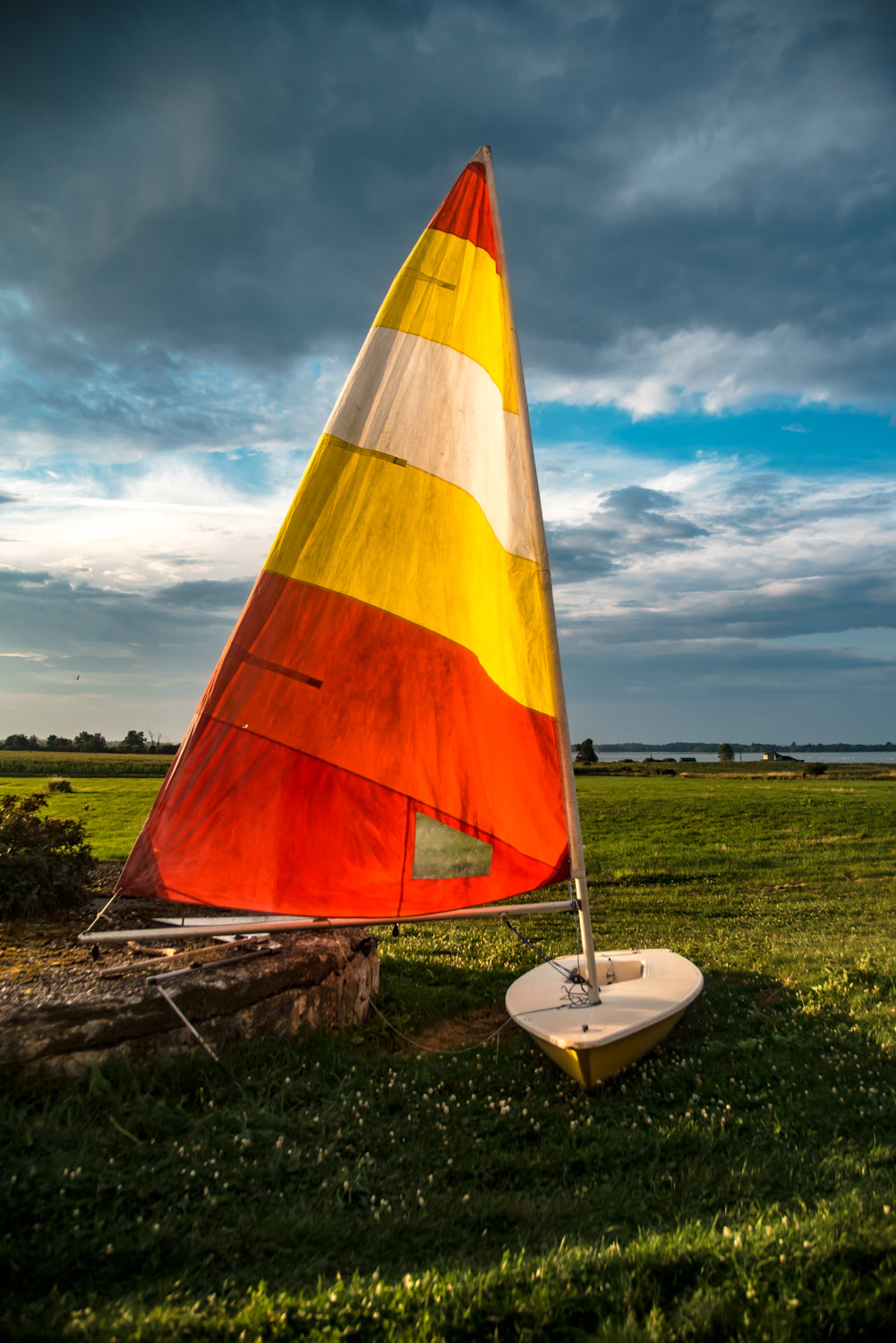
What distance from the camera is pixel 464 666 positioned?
7.76 m

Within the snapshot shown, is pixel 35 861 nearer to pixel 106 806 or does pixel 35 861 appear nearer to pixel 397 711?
pixel 397 711

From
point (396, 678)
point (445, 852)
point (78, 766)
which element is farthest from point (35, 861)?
point (78, 766)

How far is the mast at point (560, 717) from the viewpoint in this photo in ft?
24.0

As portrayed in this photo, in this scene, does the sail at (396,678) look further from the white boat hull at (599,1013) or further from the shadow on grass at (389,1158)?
the shadow on grass at (389,1158)

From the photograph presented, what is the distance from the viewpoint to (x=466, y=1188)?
536cm

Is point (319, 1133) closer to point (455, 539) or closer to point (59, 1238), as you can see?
point (59, 1238)

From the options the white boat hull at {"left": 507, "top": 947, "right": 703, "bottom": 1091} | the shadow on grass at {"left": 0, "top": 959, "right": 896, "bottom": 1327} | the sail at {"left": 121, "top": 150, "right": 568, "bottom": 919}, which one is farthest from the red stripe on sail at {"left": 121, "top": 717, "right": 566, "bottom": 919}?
the shadow on grass at {"left": 0, "top": 959, "right": 896, "bottom": 1327}

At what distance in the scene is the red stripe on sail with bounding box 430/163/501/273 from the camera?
341 inches

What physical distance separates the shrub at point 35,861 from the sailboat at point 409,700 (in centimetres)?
341

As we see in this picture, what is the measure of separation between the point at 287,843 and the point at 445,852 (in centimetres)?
157

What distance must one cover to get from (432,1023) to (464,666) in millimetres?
4429

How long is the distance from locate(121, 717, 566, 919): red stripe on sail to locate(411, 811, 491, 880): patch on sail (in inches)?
2.5

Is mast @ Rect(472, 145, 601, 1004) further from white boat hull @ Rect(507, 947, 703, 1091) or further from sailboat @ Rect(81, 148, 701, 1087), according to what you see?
white boat hull @ Rect(507, 947, 703, 1091)

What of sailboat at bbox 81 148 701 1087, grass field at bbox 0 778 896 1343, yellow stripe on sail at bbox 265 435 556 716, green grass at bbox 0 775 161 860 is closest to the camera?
grass field at bbox 0 778 896 1343
